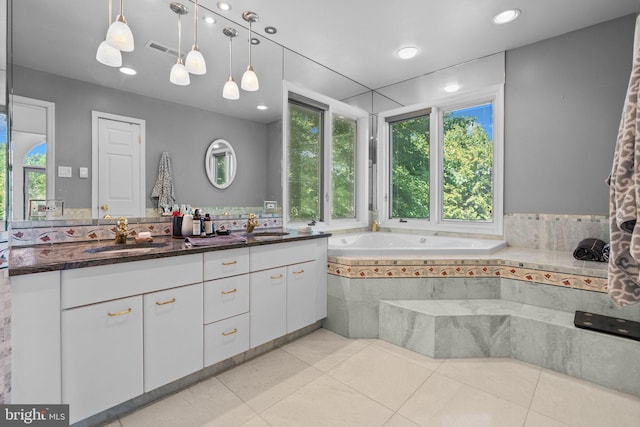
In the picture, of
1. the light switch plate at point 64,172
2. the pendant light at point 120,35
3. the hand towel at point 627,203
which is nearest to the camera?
the hand towel at point 627,203

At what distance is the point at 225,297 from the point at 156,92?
1.46 m

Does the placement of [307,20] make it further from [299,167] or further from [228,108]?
[299,167]

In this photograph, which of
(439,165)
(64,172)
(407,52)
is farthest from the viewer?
(439,165)

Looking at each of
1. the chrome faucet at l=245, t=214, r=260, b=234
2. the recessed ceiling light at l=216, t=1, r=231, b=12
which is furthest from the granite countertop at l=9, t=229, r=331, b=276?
the recessed ceiling light at l=216, t=1, r=231, b=12

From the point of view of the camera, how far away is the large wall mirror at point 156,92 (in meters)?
1.68

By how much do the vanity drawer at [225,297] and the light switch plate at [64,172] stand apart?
3.32ft

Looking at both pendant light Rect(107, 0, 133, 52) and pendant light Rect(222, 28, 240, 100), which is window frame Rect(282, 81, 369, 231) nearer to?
pendant light Rect(222, 28, 240, 100)

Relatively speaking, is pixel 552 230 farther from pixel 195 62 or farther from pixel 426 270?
pixel 195 62

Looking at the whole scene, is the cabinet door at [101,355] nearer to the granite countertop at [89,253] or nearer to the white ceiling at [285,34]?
the granite countertop at [89,253]

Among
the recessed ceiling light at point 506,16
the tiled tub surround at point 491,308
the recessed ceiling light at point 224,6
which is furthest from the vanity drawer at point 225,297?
the recessed ceiling light at point 506,16

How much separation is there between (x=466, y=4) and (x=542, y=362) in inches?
101

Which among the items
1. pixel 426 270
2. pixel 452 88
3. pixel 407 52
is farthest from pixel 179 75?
pixel 452 88

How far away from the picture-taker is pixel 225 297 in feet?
6.02

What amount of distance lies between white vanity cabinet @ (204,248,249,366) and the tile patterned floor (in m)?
0.20
